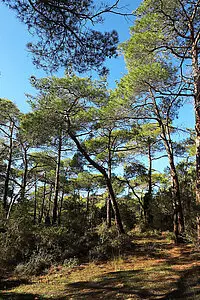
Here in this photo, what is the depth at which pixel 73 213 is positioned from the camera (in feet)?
29.4

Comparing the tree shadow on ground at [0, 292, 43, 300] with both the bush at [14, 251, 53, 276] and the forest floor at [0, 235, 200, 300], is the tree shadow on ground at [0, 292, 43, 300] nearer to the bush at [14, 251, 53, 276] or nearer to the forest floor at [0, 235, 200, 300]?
the forest floor at [0, 235, 200, 300]

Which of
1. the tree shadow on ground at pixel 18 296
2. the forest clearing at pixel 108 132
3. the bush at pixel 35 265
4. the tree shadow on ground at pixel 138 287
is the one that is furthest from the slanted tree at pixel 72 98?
the tree shadow on ground at pixel 18 296

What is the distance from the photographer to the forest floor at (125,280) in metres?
3.72

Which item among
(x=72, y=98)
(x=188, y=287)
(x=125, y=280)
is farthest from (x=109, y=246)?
(x=72, y=98)

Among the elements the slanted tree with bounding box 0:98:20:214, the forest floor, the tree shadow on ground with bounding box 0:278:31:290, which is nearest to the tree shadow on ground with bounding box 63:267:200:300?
the forest floor

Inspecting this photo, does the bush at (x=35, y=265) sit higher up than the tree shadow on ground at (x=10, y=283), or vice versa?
the bush at (x=35, y=265)

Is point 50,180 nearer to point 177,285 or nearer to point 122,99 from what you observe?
point 122,99

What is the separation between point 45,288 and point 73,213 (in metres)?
4.26

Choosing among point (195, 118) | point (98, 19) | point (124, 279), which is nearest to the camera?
point (98, 19)

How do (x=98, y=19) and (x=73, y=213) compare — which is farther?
(x=73, y=213)

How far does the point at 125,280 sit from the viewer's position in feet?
14.6

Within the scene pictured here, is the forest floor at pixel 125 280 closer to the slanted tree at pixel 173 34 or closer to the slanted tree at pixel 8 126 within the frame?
the slanted tree at pixel 173 34

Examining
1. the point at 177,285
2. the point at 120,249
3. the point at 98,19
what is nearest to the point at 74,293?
the point at 177,285

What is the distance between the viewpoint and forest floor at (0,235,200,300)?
3.72 m
